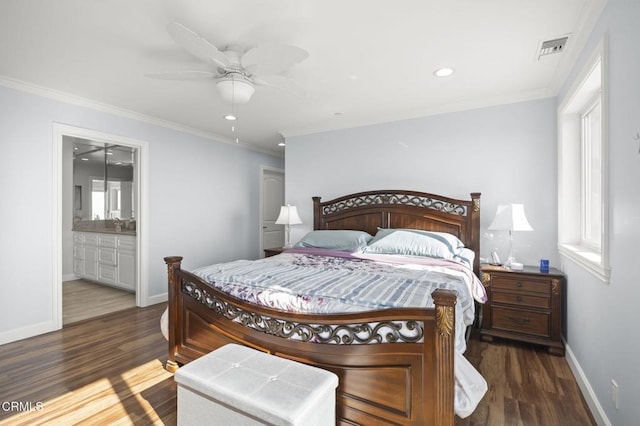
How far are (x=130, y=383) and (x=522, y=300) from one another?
3331mm

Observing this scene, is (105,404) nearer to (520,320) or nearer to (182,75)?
(182,75)

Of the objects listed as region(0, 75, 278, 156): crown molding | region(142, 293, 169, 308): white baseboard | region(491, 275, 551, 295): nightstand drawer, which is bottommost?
region(142, 293, 169, 308): white baseboard

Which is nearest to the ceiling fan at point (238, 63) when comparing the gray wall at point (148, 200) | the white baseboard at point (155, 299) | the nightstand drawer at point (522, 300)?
the gray wall at point (148, 200)

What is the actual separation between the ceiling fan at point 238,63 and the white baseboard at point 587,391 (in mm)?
2720

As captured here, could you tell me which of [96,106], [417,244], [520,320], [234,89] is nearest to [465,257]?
[417,244]

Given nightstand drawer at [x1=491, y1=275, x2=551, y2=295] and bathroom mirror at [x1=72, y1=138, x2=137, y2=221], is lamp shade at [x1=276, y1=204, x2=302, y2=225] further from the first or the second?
bathroom mirror at [x1=72, y1=138, x2=137, y2=221]

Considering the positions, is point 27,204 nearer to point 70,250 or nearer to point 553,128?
point 70,250

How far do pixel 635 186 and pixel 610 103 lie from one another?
1.91 ft

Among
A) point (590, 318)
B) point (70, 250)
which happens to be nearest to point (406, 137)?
point (590, 318)

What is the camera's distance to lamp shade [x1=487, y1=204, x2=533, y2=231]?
116 inches

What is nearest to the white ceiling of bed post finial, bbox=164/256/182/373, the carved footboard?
bed post finial, bbox=164/256/182/373

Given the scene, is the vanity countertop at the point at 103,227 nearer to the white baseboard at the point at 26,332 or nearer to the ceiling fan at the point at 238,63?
the white baseboard at the point at 26,332

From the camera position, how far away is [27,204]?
310 cm

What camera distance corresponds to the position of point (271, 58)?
201 cm
